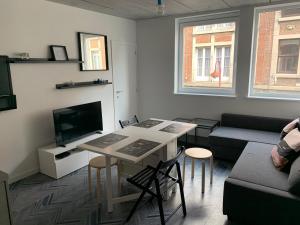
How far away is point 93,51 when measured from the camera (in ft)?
13.8

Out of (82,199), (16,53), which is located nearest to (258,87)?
(82,199)

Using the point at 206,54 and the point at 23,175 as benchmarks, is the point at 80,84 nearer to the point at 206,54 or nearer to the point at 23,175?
the point at 23,175

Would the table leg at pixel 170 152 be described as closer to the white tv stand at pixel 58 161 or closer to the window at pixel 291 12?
the white tv stand at pixel 58 161

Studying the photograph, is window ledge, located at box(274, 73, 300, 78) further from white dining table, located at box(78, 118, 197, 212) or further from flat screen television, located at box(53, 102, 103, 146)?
flat screen television, located at box(53, 102, 103, 146)

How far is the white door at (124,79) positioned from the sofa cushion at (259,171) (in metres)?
2.76

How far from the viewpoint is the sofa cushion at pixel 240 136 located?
11.7 feet

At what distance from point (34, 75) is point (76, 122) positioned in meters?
0.92

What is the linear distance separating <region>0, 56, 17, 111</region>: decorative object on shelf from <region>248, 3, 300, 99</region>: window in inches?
149

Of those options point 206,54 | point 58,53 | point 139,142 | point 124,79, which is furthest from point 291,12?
point 58,53

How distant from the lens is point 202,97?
4590mm

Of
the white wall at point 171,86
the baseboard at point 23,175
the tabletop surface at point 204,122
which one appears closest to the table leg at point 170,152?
the tabletop surface at point 204,122

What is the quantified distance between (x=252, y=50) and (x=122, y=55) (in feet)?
8.16

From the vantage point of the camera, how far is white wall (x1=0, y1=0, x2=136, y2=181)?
306cm

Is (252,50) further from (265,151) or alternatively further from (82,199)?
(82,199)
